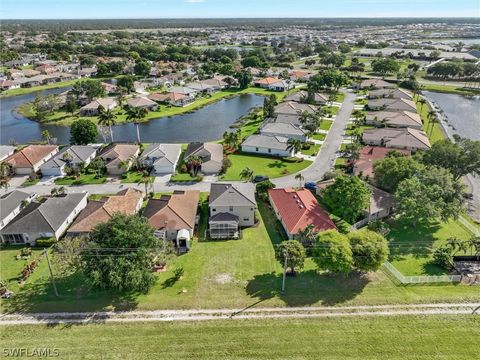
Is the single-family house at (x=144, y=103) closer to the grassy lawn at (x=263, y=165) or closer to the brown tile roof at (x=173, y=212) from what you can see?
the grassy lawn at (x=263, y=165)

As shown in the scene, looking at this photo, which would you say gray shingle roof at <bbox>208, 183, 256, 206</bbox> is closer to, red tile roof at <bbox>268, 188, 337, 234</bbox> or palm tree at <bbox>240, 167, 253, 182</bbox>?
red tile roof at <bbox>268, 188, 337, 234</bbox>

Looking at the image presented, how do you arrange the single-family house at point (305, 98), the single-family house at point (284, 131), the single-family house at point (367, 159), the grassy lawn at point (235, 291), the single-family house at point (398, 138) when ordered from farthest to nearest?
the single-family house at point (305, 98) < the single-family house at point (284, 131) < the single-family house at point (398, 138) < the single-family house at point (367, 159) < the grassy lawn at point (235, 291)

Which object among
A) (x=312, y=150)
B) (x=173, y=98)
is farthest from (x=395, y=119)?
(x=173, y=98)

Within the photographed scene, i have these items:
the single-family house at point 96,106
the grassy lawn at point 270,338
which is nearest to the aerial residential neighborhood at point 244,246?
the grassy lawn at point 270,338

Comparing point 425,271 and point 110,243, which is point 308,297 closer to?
point 425,271

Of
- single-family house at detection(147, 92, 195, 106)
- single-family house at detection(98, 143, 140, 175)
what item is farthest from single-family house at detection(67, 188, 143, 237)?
single-family house at detection(147, 92, 195, 106)

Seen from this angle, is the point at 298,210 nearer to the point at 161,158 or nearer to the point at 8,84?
the point at 161,158
